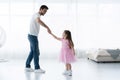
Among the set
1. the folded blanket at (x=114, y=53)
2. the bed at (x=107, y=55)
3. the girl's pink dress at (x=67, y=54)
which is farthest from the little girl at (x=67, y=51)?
the folded blanket at (x=114, y=53)

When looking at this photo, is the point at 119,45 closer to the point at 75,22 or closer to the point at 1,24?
the point at 75,22

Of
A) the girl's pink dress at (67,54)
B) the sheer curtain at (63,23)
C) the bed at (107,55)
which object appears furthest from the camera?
the sheer curtain at (63,23)

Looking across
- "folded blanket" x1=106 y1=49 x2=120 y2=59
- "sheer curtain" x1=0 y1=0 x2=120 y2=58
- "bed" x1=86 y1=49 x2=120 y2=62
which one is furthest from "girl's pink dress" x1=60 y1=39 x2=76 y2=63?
"sheer curtain" x1=0 y1=0 x2=120 y2=58

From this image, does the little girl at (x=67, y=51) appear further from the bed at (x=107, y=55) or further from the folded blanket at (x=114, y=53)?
the folded blanket at (x=114, y=53)

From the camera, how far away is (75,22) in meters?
8.78

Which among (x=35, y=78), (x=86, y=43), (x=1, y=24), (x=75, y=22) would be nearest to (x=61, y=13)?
(x=75, y=22)

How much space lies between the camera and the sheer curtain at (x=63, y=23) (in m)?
8.62

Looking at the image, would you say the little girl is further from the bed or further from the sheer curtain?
the sheer curtain

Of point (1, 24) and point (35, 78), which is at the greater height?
point (1, 24)

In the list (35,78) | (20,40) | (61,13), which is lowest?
(35,78)

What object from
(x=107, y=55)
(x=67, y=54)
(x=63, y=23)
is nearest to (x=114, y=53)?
(x=107, y=55)

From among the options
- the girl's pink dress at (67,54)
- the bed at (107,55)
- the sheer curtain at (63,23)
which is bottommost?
the bed at (107,55)

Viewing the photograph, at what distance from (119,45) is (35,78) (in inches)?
182

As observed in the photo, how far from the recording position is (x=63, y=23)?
28.6 ft
